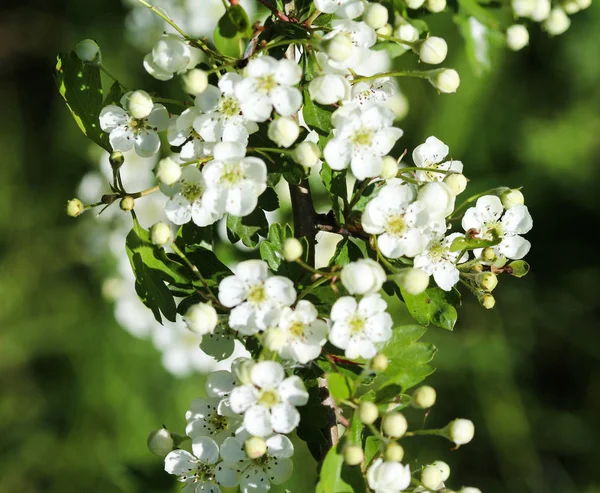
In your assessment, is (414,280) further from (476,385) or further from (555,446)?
(555,446)

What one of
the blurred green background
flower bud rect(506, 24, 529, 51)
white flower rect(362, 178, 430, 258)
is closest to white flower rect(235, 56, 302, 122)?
white flower rect(362, 178, 430, 258)

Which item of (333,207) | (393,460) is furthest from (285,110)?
(393,460)

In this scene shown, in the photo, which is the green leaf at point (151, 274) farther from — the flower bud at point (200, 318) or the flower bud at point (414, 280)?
the flower bud at point (414, 280)

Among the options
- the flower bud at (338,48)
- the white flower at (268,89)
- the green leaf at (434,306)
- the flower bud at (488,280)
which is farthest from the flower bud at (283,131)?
the flower bud at (488,280)

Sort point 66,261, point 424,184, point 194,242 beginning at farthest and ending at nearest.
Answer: point 66,261 → point 194,242 → point 424,184

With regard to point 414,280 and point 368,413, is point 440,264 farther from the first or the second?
point 368,413

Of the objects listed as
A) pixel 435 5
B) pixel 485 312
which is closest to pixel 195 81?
pixel 435 5

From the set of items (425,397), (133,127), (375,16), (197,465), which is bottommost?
(197,465)
